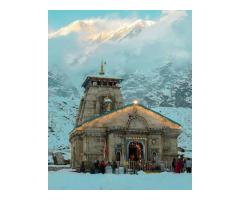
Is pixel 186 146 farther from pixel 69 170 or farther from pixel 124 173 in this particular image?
pixel 69 170

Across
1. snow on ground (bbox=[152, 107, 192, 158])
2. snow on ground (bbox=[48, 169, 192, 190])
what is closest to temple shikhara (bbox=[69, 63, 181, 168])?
snow on ground (bbox=[152, 107, 192, 158])

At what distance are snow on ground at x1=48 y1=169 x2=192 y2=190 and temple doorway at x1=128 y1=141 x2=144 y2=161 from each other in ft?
12.6

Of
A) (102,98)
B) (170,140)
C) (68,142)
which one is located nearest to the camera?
(68,142)

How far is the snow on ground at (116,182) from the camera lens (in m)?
16.1

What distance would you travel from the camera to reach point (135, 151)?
2238cm

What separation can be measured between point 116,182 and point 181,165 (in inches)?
164

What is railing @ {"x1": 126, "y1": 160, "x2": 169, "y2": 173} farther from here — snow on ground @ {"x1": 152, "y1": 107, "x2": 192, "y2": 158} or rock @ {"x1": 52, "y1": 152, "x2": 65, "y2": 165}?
rock @ {"x1": 52, "y1": 152, "x2": 65, "y2": 165}

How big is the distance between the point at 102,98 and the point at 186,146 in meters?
6.94

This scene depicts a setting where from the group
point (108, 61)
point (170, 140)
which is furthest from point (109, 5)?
point (170, 140)

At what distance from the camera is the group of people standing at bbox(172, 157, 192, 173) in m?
18.7

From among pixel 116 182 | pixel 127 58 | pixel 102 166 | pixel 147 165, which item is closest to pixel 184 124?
pixel 147 165

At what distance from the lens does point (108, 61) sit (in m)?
19.5
